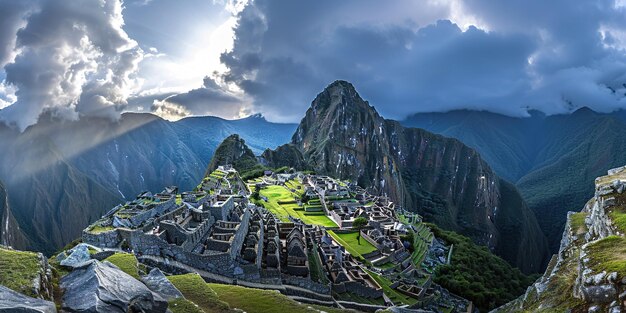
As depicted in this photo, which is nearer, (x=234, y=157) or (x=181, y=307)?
(x=181, y=307)

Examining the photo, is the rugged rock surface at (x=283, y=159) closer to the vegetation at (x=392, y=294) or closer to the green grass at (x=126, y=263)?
the vegetation at (x=392, y=294)

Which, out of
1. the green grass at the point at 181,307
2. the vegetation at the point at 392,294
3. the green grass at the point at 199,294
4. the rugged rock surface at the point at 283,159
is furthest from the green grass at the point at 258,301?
the rugged rock surface at the point at 283,159

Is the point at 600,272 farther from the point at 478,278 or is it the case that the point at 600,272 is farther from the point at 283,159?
the point at 283,159

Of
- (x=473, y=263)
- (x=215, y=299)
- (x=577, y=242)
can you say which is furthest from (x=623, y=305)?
(x=473, y=263)

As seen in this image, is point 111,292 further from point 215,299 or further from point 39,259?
point 215,299

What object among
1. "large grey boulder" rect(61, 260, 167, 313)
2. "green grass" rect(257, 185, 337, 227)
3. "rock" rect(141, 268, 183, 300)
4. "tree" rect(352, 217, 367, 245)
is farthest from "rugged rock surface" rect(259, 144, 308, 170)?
"large grey boulder" rect(61, 260, 167, 313)

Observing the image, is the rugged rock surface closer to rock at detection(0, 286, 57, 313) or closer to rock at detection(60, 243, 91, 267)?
rock at detection(60, 243, 91, 267)

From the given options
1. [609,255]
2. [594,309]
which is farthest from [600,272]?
[609,255]
